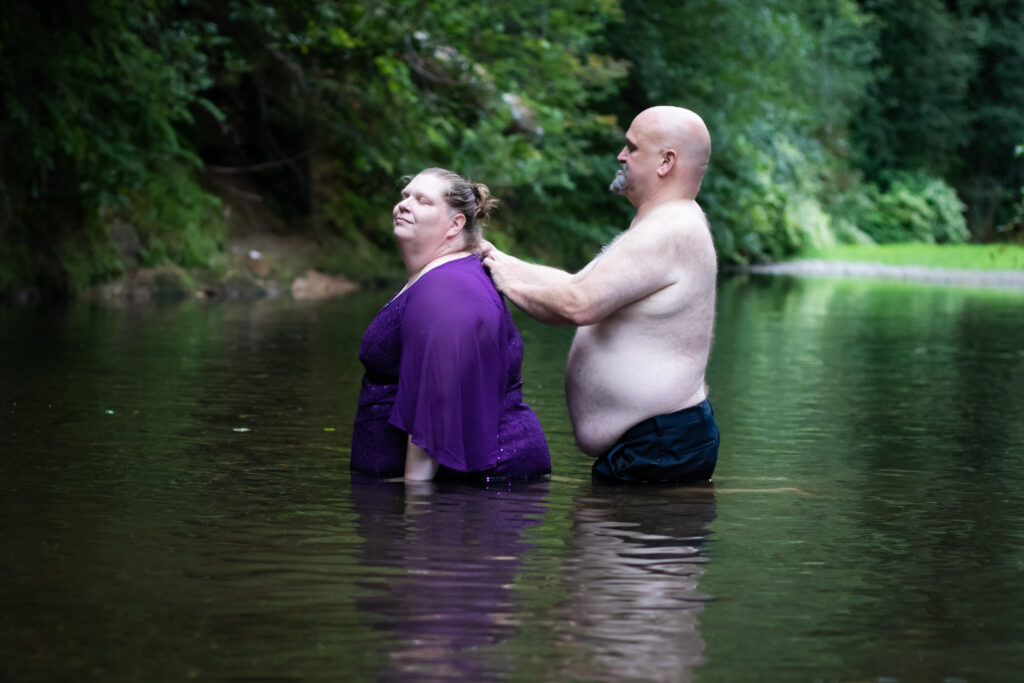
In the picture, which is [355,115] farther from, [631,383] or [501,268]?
[631,383]

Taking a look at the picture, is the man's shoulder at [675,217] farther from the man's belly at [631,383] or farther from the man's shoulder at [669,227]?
the man's belly at [631,383]

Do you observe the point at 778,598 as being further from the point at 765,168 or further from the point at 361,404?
the point at 765,168

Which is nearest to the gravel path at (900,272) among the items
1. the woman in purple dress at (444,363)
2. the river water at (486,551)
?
the river water at (486,551)

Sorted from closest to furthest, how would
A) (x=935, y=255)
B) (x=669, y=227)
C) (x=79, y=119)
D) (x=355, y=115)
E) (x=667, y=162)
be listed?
(x=669, y=227) → (x=667, y=162) → (x=79, y=119) → (x=355, y=115) → (x=935, y=255)

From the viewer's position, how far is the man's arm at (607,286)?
208 inches

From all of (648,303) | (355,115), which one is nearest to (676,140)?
(648,303)

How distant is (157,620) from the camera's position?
373 centimetres

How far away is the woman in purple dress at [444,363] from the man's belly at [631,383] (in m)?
0.26

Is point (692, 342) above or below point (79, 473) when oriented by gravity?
above

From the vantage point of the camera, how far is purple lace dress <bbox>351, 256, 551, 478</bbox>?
17.2ft

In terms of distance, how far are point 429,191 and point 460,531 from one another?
4.04 feet

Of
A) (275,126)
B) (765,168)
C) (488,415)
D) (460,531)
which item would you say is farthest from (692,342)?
(765,168)

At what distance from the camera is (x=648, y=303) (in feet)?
17.7

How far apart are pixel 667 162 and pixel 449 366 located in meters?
1.02
